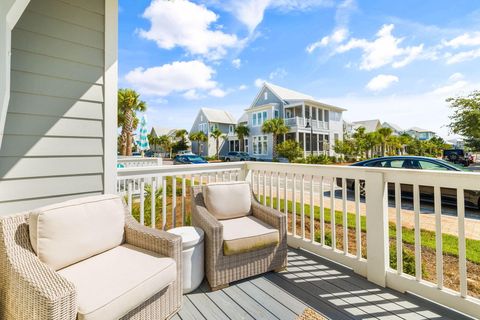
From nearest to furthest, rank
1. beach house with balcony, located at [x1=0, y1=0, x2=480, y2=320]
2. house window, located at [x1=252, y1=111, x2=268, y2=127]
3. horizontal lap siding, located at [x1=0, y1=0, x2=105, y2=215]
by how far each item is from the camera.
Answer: beach house with balcony, located at [x1=0, y1=0, x2=480, y2=320]
horizontal lap siding, located at [x1=0, y1=0, x2=105, y2=215]
house window, located at [x1=252, y1=111, x2=268, y2=127]

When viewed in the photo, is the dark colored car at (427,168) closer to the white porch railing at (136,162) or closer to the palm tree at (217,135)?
the white porch railing at (136,162)

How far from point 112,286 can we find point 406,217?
233 inches

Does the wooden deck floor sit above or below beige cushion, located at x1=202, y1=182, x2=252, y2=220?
below

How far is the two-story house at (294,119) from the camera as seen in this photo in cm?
2108

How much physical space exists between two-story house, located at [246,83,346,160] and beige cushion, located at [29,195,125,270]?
19904 mm

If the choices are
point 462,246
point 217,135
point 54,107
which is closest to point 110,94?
point 54,107

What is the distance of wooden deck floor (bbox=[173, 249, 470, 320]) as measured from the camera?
1.80 m

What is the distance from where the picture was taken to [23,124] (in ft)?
6.37

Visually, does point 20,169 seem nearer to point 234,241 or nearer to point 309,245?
point 234,241

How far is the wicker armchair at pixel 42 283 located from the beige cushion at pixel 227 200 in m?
0.87

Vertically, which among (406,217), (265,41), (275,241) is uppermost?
(265,41)

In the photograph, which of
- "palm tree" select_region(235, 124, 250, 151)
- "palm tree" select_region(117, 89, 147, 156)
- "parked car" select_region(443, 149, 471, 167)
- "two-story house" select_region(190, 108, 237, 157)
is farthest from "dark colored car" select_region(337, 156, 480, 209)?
"two-story house" select_region(190, 108, 237, 157)

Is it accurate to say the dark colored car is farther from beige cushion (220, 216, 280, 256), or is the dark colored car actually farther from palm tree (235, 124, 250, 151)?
palm tree (235, 124, 250, 151)

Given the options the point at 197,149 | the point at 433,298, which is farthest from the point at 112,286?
the point at 197,149
